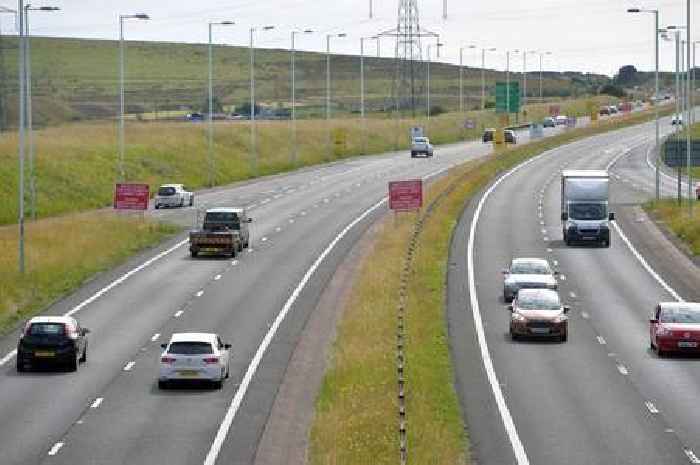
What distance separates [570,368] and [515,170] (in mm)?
91926

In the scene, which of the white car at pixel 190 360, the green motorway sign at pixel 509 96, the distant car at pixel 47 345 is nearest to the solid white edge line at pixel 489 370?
the white car at pixel 190 360

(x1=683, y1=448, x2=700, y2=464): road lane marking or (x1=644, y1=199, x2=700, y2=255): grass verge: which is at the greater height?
(x1=644, y1=199, x2=700, y2=255): grass verge

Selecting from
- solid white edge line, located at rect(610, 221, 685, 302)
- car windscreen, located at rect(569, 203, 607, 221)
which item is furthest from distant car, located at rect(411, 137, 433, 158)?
car windscreen, located at rect(569, 203, 607, 221)

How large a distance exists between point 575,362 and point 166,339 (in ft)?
42.9

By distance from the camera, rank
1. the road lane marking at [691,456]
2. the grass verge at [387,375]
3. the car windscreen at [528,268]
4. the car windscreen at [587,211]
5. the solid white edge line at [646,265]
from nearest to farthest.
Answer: the grass verge at [387,375], the road lane marking at [691,456], the car windscreen at [528,268], the solid white edge line at [646,265], the car windscreen at [587,211]

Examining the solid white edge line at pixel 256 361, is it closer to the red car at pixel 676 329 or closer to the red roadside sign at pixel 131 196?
the red roadside sign at pixel 131 196

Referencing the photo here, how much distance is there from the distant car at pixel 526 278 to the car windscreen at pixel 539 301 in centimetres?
676

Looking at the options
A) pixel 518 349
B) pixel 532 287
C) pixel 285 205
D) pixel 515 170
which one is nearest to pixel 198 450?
pixel 518 349

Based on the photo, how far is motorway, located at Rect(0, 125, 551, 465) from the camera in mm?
37156

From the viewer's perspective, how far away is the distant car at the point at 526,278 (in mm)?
62438

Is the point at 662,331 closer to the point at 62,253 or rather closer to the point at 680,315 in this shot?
the point at 680,315

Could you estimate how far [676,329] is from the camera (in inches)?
1973

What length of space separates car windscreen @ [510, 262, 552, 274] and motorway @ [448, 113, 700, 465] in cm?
135

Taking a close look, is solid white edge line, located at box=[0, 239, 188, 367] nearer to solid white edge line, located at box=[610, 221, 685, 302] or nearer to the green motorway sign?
solid white edge line, located at box=[610, 221, 685, 302]
